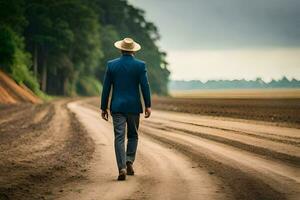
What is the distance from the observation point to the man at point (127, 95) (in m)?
8.90

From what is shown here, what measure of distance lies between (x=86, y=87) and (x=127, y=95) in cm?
7465

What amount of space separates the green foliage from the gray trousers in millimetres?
73952

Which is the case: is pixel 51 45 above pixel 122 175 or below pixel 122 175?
above

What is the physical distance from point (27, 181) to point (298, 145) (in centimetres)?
786

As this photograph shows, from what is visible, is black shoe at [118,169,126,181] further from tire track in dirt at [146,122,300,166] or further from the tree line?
the tree line

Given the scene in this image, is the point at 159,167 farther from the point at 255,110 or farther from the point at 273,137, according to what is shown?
the point at 255,110

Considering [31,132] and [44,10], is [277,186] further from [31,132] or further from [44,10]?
[44,10]

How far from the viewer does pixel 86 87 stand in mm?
83062

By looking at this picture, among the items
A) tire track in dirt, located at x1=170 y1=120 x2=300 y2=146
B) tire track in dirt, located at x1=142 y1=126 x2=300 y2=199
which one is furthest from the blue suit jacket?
tire track in dirt, located at x1=170 y1=120 x2=300 y2=146

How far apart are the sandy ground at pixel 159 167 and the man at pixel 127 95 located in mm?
589

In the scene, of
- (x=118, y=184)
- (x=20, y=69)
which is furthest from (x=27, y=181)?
(x=20, y=69)

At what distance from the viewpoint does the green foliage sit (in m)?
82.6

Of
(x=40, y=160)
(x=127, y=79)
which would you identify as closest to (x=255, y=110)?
(x=40, y=160)

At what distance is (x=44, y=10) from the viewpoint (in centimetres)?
6438
